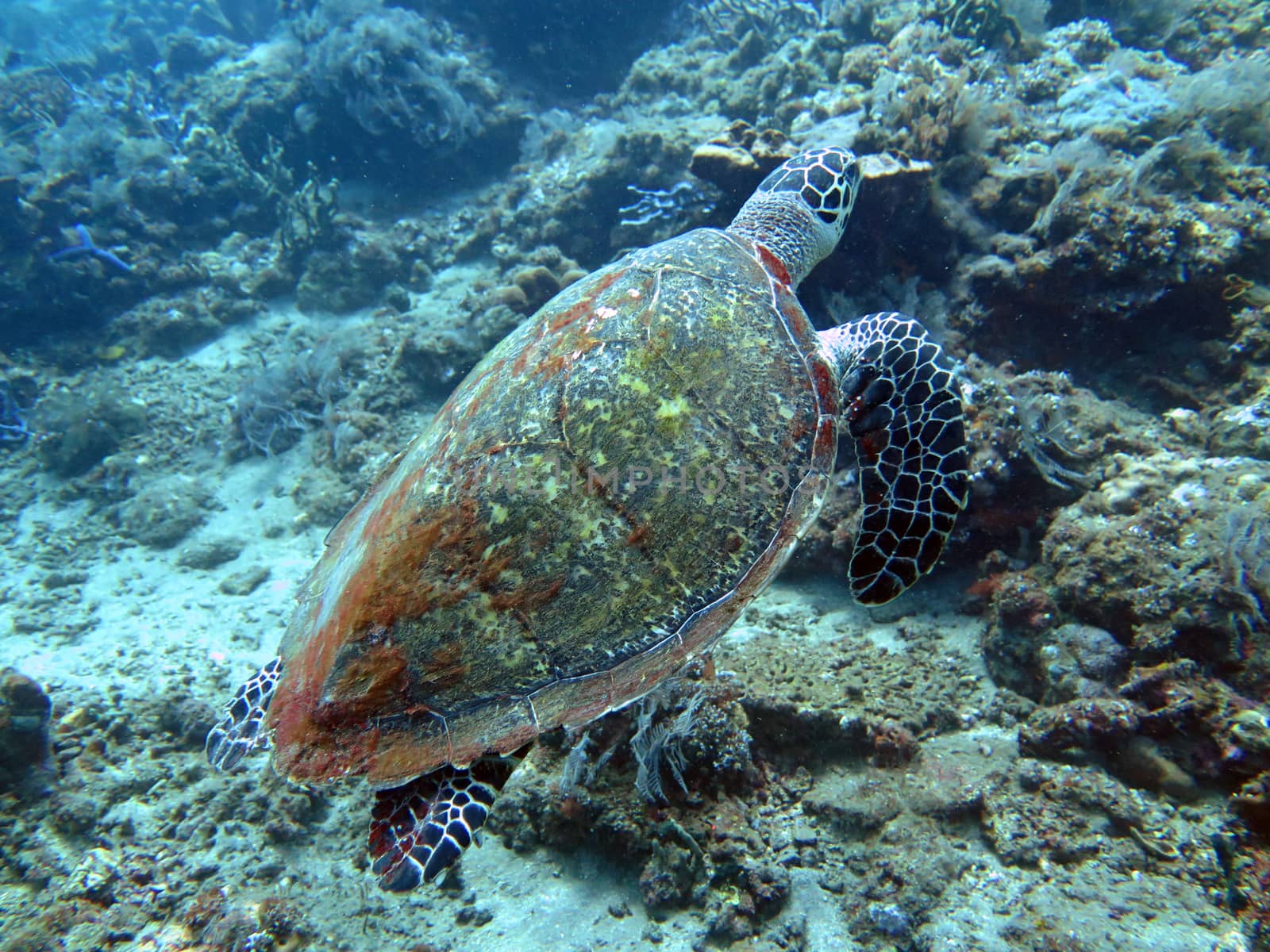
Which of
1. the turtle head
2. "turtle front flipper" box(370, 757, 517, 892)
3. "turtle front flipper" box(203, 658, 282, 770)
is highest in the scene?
the turtle head

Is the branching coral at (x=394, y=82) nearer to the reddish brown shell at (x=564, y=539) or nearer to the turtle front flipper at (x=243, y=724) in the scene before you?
the reddish brown shell at (x=564, y=539)

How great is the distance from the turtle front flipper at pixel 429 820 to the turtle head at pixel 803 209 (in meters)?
3.30

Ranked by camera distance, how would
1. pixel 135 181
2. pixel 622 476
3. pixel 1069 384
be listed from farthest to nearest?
1. pixel 135 181
2. pixel 1069 384
3. pixel 622 476

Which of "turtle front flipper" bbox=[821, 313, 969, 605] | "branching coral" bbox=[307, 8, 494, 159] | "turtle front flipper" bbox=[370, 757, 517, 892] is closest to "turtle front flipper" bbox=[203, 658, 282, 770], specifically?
"turtle front flipper" bbox=[370, 757, 517, 892]

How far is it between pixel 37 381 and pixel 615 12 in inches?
447

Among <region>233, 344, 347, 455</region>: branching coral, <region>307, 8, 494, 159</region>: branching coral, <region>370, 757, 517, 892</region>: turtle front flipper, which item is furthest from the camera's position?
<region>307, 8, 494, 159</region>: branching coral

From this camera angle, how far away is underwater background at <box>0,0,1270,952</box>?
8.20 feet

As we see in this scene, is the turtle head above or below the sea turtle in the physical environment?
above

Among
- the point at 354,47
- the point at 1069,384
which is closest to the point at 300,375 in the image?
the point at 354,47

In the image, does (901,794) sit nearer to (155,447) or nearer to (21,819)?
(21,819)

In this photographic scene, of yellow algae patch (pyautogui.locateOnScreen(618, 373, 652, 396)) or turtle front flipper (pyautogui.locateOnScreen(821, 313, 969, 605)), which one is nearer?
yellow algae patch (pyautogui.locateOnScreen(618, 373, 652, 396))

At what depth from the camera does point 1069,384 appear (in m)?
3.90

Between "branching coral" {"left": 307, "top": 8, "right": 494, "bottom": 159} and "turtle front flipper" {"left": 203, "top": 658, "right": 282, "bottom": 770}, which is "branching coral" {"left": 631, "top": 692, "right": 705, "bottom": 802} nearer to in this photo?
"turtle front flipper" {"left": 203, "top": 658, "right": 282, "bottom": 770}

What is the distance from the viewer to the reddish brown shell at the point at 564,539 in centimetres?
208
